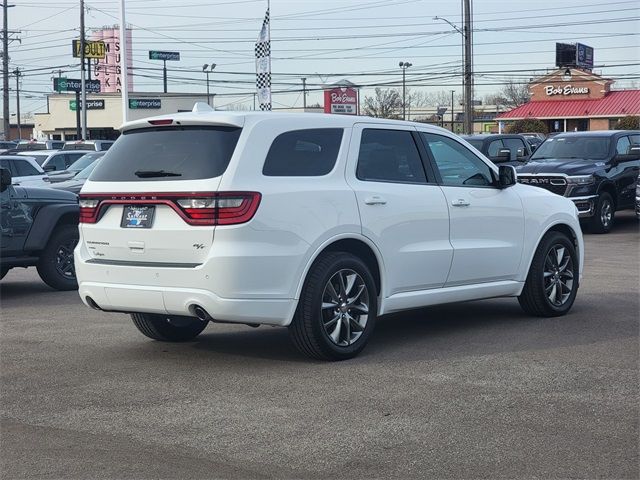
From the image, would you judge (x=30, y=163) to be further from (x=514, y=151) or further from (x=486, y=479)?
(x=486, y=479)

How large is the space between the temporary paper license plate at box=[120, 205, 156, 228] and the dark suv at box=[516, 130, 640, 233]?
12745 millimetres

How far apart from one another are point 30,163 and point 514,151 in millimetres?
11081

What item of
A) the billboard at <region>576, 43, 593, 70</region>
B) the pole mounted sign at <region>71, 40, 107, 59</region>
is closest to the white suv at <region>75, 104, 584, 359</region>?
the pole mounted sign at <region>71, 40, 107, 59</region>

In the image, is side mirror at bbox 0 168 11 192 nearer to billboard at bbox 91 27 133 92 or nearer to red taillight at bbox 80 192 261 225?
red taillight at bbox 80 192 261 225

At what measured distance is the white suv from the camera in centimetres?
696

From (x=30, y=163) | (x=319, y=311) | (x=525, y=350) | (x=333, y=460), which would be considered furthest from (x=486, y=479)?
(x=30, y=163)

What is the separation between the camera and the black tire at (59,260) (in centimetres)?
1223

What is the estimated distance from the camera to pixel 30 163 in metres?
22.3

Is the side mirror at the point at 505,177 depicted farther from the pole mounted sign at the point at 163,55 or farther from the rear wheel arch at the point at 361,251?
the pole mounted sign at the point at 163,55

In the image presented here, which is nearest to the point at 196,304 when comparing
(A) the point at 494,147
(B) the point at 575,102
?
(A) the point at 494,147

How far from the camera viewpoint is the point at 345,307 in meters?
7.49

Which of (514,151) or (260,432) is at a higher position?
(514,151)

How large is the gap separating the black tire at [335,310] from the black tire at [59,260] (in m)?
5.74

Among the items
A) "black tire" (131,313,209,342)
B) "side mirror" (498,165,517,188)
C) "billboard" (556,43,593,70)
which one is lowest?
"black tire" (131,313,209,342)
